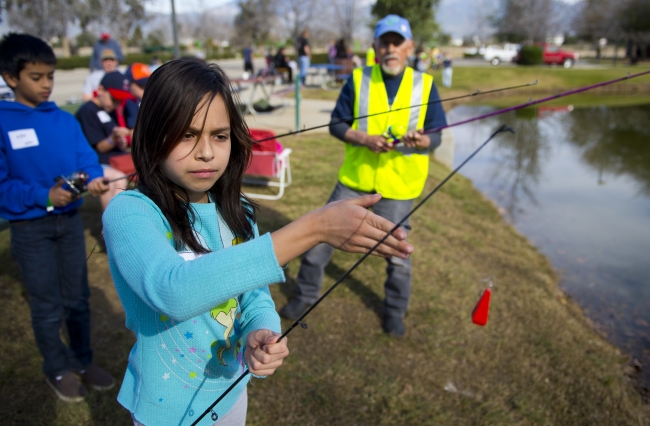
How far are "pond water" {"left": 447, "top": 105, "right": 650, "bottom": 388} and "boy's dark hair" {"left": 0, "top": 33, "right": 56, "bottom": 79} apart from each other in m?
4.47

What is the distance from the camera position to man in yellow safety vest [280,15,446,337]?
338 cm

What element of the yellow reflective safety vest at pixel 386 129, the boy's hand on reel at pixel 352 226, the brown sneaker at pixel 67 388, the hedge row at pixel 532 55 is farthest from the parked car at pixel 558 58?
the boy's hand on reel at pixel 352 226

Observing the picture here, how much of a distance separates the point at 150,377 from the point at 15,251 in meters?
1.59

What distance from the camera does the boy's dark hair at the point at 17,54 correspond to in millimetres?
2426

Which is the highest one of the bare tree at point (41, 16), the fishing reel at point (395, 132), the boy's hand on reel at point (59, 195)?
the bare tree at point (41, 16)

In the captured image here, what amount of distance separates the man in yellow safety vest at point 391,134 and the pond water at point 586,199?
2.18 metres

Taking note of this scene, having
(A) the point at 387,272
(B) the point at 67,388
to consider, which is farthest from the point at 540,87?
(B) the point at 67,388

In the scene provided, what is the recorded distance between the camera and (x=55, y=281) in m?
2.62

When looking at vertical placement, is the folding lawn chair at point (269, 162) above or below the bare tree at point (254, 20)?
below

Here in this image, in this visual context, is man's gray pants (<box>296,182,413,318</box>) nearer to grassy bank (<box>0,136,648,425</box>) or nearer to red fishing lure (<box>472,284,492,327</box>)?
grassy bank (<box>0,136,648,425</box>)

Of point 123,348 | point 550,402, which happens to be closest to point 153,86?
point 123,348

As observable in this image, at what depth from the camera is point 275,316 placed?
60.0 inches

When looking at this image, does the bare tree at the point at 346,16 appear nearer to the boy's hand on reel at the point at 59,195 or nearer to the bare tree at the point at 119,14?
the bare tree at the point at 119,14

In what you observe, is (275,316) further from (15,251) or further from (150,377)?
(15,251)
